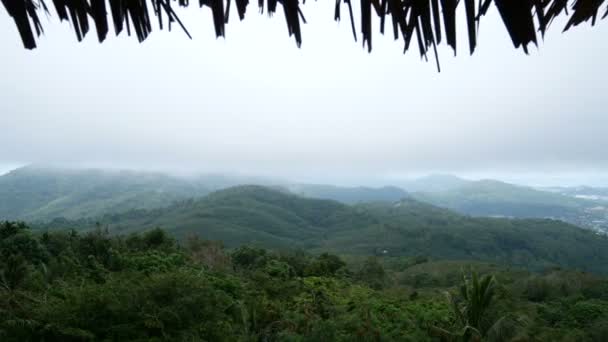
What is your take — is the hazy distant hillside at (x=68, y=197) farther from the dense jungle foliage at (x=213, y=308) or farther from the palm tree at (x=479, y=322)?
the palm tree at (x=479, y=322)

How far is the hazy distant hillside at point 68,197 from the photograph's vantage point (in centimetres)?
12475

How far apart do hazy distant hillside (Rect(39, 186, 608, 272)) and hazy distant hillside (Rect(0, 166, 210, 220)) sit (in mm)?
37895

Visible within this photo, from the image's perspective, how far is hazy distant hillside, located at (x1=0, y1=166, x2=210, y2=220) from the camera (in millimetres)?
124750

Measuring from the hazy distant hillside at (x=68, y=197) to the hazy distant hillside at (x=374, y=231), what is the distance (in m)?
37.9

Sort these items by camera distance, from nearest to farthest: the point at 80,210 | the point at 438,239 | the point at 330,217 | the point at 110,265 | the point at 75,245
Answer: the point at 110,265 < the point at 75,245 < the point at 438,239 < the point at 330,217 < the point at 80,210

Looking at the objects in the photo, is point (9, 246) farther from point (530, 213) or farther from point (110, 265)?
point (530, 213)

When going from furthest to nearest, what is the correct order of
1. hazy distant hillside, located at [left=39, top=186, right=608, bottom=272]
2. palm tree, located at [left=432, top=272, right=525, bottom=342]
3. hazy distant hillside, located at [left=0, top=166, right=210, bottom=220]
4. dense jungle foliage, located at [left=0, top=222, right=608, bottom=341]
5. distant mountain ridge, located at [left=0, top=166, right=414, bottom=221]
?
hazy distant hillside, located at [left=0, top=166, right=210, bottom=220] < distant mountain ridge, located at [left=0, top=166, right=414, bottom=221] < hazy distant hillside, located at [left=39, top=186, right=608, bottom=272] < palm tree, located at [left=432, top=272, right=525, bottom=342] < dense jungle foliage, located at [left=0, top=222, right=608, bottom=341]

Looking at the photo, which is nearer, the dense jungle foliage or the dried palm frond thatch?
the dried palm frond thatch

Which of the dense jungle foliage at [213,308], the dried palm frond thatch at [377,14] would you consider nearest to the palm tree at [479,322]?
the dense jungle foliage at [213,308]

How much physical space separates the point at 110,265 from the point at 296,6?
15.2 metres

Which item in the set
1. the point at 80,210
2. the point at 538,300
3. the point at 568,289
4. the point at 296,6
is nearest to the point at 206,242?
the point at 538,300

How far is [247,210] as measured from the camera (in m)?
97.1

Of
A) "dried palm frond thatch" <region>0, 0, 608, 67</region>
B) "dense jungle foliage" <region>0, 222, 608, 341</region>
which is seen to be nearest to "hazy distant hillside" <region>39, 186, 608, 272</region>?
"dense jungle foliage" <region>0, 222, 608, 341</region>

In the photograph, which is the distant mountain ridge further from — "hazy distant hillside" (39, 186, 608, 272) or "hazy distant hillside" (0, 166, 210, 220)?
"hazy distant hillside" (39, 186, 608, 272)
